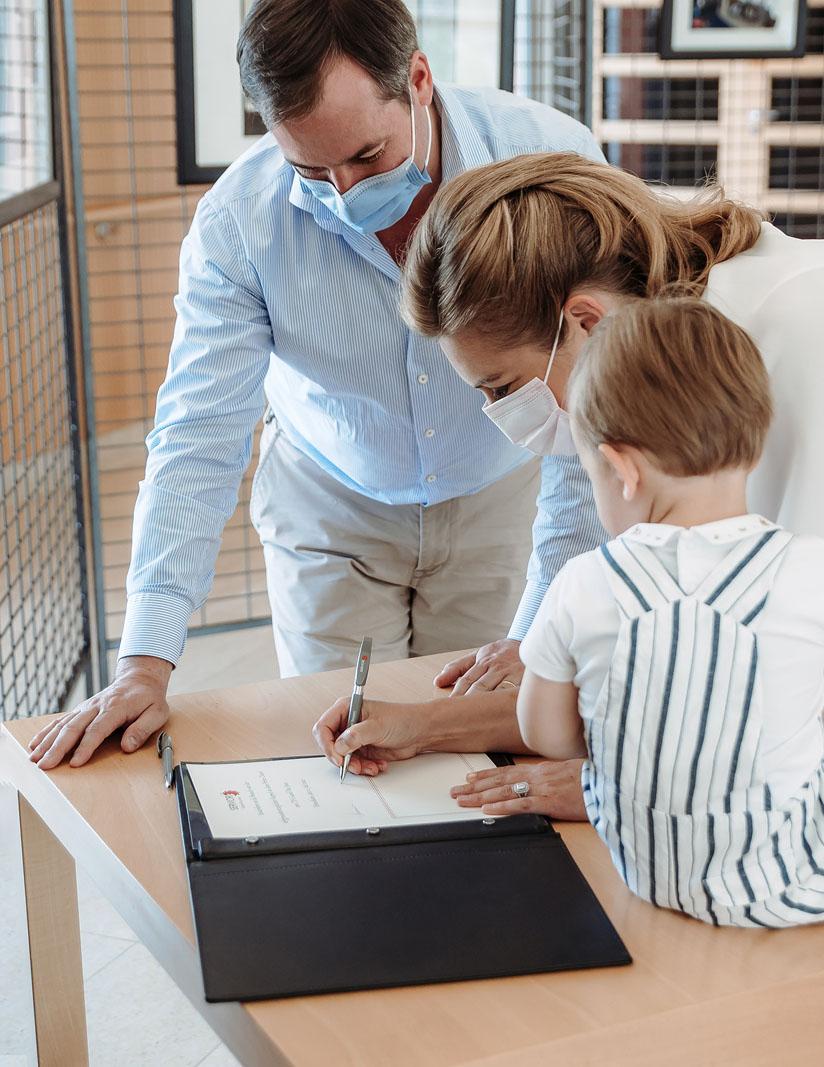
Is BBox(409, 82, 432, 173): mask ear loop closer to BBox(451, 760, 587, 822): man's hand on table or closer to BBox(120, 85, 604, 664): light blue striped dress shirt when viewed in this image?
BBox(120, 85, 604, 664): light blue striped dress shirt

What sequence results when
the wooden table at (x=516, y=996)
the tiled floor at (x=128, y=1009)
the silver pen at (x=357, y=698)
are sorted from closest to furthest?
the wooden table at (x=516, y=996) → the silver pen at (x=357, y=698) → the tiled floor at (x=128, y=1009)

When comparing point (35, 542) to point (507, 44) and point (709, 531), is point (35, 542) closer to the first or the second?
point (507, 44)

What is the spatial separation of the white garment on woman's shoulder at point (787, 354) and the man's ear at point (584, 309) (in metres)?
0.11

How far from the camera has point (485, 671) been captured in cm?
150

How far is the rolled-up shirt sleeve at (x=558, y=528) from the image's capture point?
1.69 m

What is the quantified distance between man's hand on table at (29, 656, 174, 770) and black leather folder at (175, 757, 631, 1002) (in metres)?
0.21

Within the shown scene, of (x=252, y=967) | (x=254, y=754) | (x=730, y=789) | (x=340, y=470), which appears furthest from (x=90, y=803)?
(x=340, y=470)

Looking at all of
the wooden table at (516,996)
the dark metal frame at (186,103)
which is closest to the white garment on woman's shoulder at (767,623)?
the wooden table at (516,996)

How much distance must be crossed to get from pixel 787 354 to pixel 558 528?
600mm

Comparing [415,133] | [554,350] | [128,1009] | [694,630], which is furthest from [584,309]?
[128,1009]

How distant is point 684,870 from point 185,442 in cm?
93

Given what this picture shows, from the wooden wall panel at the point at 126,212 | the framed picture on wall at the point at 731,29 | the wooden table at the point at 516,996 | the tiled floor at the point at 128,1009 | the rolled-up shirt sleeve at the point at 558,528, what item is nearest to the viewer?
the wooden table at the point at 516,996

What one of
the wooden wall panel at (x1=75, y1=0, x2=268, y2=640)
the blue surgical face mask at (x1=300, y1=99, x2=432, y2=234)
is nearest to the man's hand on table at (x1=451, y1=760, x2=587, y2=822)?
the blue surgical face mask at (x1=300, y1=99, x2=432, y2=234)

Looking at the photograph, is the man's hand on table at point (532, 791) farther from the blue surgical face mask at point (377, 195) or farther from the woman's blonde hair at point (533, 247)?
the blue surgical face mask at point (377, 195)
